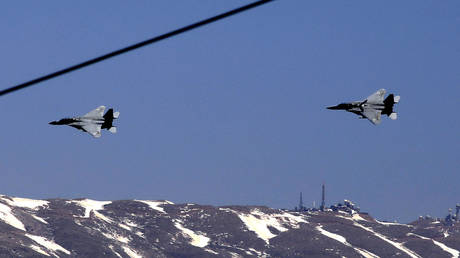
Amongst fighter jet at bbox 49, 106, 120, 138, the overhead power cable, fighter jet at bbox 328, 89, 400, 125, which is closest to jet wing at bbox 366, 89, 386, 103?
fighter jet at bbox 328, 89, 400, 125

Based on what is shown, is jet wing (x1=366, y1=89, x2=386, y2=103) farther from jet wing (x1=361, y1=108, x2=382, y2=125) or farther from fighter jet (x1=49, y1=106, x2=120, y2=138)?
fighter jet (x1=49, y1=106, x2=120, y2=138)

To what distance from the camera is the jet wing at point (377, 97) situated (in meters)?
67.9

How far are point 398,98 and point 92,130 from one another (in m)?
28.4

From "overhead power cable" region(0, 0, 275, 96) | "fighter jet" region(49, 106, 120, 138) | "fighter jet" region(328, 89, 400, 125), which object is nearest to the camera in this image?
"overhead power cable" region(0, 0, 275, 96)

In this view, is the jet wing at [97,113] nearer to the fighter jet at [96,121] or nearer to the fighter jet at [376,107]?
the fighter jet at [96,121]

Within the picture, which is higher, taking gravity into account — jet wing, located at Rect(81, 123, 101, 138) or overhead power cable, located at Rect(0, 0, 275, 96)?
jet wing, located at Rect(81, 123, 101, 138)

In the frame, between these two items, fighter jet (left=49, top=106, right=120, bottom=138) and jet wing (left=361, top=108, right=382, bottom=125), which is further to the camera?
fighter jet (left=49, top=106, right=120, bottom=138)

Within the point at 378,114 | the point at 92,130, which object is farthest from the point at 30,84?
the point at 92,130

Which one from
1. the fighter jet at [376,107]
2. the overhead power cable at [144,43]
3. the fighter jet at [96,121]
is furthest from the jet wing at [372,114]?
the overhead power cable at [144,43]

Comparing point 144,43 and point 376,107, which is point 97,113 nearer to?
point 376,107

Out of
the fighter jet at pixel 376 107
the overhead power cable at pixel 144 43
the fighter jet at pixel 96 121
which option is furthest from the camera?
the fighter jet at pixel 96 121

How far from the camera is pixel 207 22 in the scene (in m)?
29.0

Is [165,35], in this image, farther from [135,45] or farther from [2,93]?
[2,93]

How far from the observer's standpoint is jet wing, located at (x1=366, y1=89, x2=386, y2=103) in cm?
6788
